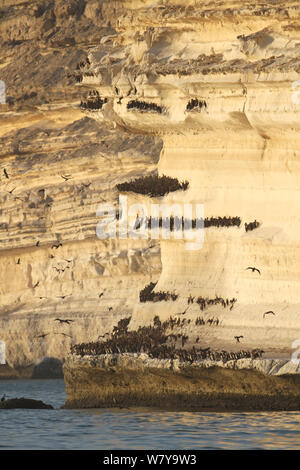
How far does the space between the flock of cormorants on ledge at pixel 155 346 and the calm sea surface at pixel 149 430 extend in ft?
3.57

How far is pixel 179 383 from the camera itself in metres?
26.9

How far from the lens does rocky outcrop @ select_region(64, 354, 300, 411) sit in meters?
25.5

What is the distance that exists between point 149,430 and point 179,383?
9.11 ft

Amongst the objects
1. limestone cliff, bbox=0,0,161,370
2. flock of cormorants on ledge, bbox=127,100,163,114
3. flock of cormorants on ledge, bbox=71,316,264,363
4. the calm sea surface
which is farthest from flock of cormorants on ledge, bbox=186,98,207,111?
limestone cliff, bbox=0,0,161,370

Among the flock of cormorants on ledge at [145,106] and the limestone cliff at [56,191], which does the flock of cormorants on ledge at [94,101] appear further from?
the limestone cliff at [56,191]

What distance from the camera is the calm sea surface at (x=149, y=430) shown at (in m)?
22.2

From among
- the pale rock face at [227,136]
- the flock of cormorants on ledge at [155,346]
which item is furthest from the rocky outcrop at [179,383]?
the pale rock face at [227,136]

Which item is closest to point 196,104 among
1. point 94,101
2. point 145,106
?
point 145,106

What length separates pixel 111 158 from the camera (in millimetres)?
48844

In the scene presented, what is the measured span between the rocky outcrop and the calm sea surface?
35 cm

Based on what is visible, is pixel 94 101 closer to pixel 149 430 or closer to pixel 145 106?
pixel 145 106

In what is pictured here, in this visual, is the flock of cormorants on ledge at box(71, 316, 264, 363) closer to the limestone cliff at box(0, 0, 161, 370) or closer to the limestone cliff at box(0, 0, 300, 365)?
the limestone cliff at box(0, 0, 300, 365)

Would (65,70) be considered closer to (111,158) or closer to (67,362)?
(111,158)
